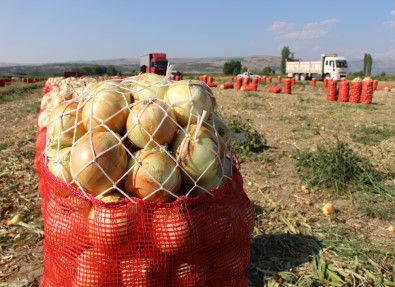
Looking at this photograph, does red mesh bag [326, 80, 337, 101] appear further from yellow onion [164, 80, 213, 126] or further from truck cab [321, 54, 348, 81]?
truck cab [321, 54, 348, 81]

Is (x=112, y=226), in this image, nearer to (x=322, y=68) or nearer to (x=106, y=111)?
(x=106, y=111)

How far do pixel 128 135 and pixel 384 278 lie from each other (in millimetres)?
2438

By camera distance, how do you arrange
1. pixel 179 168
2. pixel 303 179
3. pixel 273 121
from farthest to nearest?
pixel 273 121 → pixel 303 179 → pixel 179 168

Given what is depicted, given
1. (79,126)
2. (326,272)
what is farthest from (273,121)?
(79,126)

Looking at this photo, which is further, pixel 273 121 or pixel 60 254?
pixel 273 121

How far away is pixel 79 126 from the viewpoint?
8.27ft

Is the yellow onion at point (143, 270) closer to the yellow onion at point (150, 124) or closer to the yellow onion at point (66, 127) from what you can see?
the yellow onion at point (150, 124)

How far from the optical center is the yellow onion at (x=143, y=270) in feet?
7.02

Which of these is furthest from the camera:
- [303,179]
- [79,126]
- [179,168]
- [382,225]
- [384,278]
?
[303,179]

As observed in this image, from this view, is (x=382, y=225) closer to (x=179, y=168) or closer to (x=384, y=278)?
(x=384, y=278)

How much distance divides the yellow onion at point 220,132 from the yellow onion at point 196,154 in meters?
0.13

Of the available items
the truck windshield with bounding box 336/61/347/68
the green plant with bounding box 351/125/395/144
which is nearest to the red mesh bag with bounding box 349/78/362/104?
the green plant with bounding box 351/125/395/144

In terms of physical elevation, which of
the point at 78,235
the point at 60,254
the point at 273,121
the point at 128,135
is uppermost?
the point at 128,135

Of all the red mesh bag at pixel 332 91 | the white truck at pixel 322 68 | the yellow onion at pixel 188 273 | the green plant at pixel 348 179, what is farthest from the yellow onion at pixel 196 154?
the white truck at pixel 322 68
